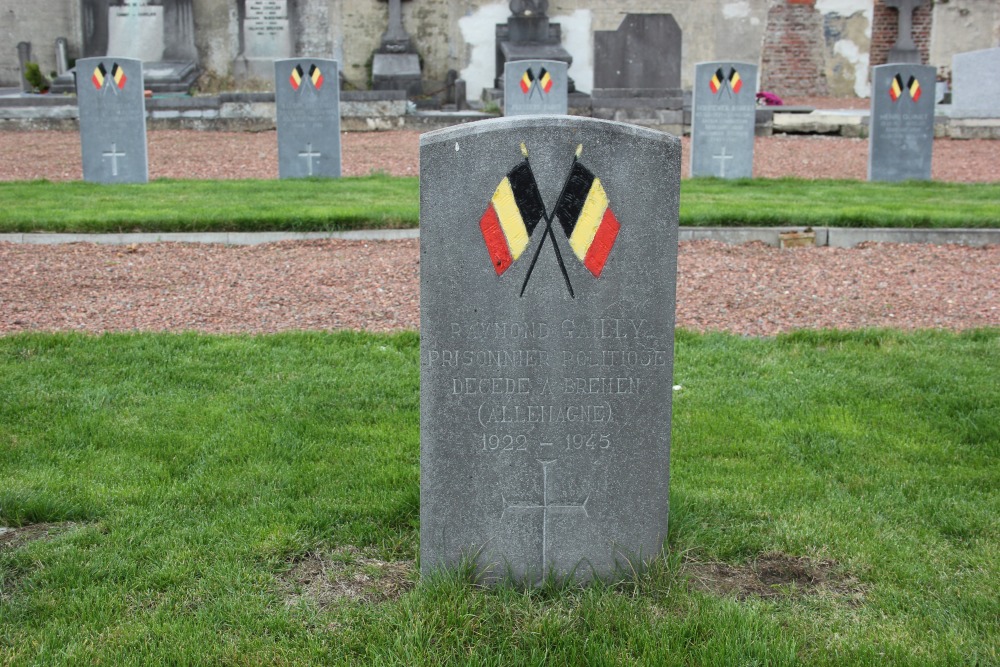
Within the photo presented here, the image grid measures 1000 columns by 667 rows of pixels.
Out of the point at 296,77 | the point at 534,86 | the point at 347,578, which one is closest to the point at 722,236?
the point at 347,578

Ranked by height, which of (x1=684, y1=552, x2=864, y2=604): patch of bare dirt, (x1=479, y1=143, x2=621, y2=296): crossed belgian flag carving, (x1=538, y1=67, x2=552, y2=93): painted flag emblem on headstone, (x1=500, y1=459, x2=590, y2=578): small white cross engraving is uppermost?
(x1=538, y1=67, x2=552, y2=93): painted flag emblem on headstone

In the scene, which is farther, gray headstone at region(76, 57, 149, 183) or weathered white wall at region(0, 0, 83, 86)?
weathered white wall at region(0, 0, 83, 86)

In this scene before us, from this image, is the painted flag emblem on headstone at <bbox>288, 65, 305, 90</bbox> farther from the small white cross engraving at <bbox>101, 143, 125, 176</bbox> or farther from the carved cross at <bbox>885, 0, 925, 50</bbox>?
the carved cross at <bbox>885, 0, 925, 50</bbox>

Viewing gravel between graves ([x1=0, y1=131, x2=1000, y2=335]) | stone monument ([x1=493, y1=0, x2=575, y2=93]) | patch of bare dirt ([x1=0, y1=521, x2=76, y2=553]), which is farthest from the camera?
stone monument ([x1=493, y1=0, x2=575, y2=93])

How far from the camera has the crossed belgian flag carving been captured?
306 centimetres

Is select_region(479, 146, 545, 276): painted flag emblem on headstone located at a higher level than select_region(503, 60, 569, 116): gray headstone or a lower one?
lower

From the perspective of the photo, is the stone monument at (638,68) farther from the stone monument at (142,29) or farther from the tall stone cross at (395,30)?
the stone monument at (142,29)

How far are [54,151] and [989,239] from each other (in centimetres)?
1270

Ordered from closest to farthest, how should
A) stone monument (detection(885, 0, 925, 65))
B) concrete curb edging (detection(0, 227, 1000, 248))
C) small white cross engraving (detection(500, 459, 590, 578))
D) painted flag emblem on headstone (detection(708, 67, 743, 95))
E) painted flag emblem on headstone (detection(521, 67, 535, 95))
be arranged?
small white cross engraving (detection(500, 459, 590, 578)) → concrete curb edging (detection(0, 227, 1000, 248)) → painted flag emblem on headstone (detection(708, 67, 743, 95)) → painted flag emblem on headstone (detection(521, 67, 535, 95)) → stone monument (detection(885, 0, 925, 65))

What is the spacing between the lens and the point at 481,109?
2080 centimetres

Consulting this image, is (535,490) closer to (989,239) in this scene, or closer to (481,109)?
(989,239)

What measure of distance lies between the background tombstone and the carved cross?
18.3 m

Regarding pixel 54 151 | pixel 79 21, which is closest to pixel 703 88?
pixel 54 151

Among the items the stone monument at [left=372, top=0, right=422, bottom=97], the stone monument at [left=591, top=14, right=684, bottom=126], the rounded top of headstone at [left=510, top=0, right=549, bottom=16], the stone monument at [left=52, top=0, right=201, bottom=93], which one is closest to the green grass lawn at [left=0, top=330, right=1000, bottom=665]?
the stone monument at [left=591, top=14, right=684, bottom=126]
